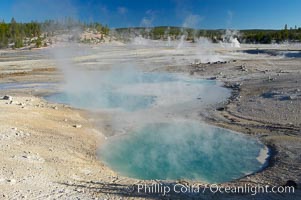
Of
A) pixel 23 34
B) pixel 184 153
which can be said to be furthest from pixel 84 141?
pixel 23 34

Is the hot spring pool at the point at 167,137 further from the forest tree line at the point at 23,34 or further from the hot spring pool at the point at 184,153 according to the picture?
the forest tree line at the point at 23,34

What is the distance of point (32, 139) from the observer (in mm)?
13336

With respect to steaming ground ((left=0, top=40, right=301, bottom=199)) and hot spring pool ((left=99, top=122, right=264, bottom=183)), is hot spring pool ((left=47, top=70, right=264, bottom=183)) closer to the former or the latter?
hot spring pool ((left=99, top=122, right=264, bottom=183))

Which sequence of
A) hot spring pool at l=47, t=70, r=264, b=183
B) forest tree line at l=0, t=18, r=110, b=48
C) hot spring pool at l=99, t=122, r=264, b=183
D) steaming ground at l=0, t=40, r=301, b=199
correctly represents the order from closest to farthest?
steaming ground at l=0, t=40, r=301, b=199, hot spring pool at l=99, t=122, r=264, b=183, hot spring pool at l=47, t=70, r=264, b=183, forest tree line at l=0, t=18, r=110, b=48

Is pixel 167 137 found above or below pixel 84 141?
below

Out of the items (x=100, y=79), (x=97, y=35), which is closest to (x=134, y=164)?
(x=100, y=79)

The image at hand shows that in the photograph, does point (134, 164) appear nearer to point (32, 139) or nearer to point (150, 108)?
point (32, 139)

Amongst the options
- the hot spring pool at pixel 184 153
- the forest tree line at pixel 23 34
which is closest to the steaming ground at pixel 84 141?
the hot spring pool at pixel 184 153

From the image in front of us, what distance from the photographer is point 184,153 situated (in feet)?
44.0

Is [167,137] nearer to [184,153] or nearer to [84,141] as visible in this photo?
[184,153]

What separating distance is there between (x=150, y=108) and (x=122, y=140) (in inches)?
244

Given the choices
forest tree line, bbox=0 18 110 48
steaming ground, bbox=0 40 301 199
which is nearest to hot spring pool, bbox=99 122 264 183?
steaming ground, bbox=0 40 301 199

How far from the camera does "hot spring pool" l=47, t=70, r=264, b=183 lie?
11.9m

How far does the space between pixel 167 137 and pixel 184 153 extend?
2.16 m
